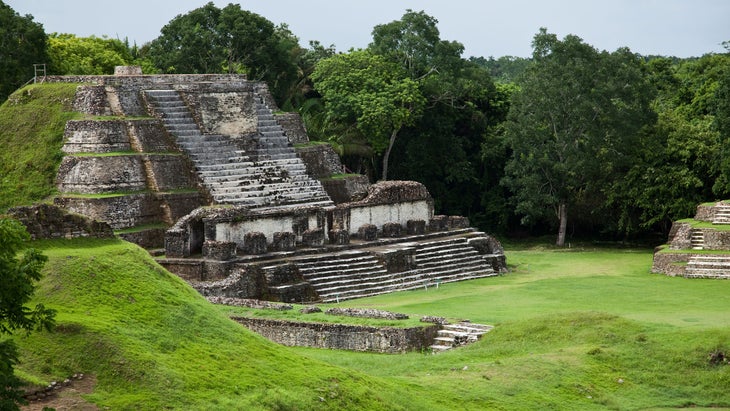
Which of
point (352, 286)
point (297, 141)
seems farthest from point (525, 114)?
point (352, 286)

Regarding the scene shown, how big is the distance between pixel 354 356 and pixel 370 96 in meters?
22.6

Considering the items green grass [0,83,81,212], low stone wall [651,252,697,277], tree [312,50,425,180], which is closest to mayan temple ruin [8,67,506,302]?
green grass [0,83,81,212]

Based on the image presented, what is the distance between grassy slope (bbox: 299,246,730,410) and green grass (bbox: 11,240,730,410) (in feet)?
0.10

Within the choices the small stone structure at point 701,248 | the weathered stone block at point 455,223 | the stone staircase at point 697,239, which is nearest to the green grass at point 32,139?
the weathered stone block at point 455,223

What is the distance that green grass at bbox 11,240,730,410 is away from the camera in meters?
16.0

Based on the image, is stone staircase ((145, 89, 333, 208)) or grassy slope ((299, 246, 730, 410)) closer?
grassy slope ((299, 246, 730, 410))

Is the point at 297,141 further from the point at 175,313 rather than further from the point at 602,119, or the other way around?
the point at 175,313

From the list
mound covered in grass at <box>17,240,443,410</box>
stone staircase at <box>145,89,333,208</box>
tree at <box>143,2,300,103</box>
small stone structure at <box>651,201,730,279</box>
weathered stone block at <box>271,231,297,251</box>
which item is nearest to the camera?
mound covered in grass at <box>17,240,443,410</box>

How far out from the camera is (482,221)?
47875mm

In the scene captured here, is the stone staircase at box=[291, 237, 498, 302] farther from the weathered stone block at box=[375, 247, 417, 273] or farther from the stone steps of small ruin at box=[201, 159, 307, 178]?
the stone steps of small ruin at box=[201, 159, 307, 178]

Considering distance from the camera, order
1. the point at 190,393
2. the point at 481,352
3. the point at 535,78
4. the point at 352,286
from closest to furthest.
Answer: the point at 190,393, the point at 481,352, the point at 352,286, the point at 535,78

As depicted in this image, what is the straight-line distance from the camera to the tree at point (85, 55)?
1693 inches

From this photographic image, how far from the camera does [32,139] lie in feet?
116

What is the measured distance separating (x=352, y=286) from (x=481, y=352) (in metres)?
9.05
